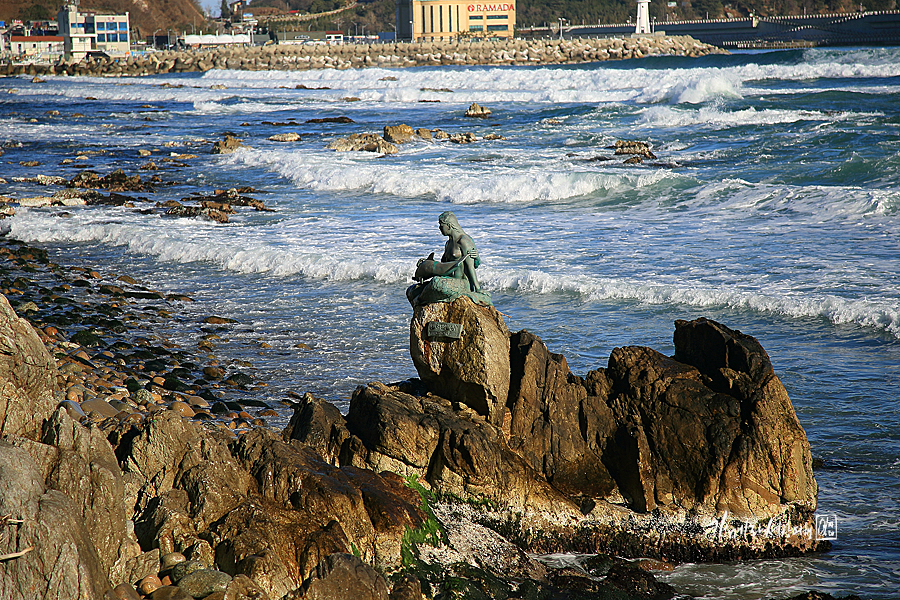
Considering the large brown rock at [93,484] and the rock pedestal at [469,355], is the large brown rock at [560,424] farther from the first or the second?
the large brown rock at [93,484]

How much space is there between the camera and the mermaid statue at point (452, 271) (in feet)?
22.8

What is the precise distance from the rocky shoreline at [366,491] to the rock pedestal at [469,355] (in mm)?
59

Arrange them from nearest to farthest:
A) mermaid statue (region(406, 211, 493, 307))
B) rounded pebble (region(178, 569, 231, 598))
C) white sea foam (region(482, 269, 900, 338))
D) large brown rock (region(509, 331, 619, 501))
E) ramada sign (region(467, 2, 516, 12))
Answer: rounded pebble (region(178, 569, 231, 598)), large brown rock (region(509, 331, 619, 501)), mermaid statue (region(406, 211, 493, 307)), white sea foam (region(482, 269, 900, 338)), ramada sign (region(467, 2, 516, 12))

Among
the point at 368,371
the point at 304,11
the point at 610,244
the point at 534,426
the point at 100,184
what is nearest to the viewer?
the point at 534,426

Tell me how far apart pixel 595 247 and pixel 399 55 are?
90.2m

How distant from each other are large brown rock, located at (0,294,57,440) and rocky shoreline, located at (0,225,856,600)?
14 mm

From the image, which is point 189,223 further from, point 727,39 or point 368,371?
point 727,39

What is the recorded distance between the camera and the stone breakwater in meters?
93.3

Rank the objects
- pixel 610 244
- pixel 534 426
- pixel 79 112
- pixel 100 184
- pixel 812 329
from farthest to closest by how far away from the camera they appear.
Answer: pixel 79 112
pixel 100 184
pixel 610 244
pixel 812 329
pixel 534 426

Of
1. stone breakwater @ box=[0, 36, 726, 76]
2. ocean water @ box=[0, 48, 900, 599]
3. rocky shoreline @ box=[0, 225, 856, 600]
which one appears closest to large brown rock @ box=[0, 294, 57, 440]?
rocky shoreline @ box=[0, 225, 856, 600]

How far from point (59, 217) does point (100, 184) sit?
5.83 meters

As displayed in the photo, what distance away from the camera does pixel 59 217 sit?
20.1m

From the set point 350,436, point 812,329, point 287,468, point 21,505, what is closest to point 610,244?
point 812,329

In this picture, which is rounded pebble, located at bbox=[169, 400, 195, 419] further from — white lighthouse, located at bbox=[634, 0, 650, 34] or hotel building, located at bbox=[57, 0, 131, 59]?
white lighthouse, located at bbox=[634, 0, 650, 34]
